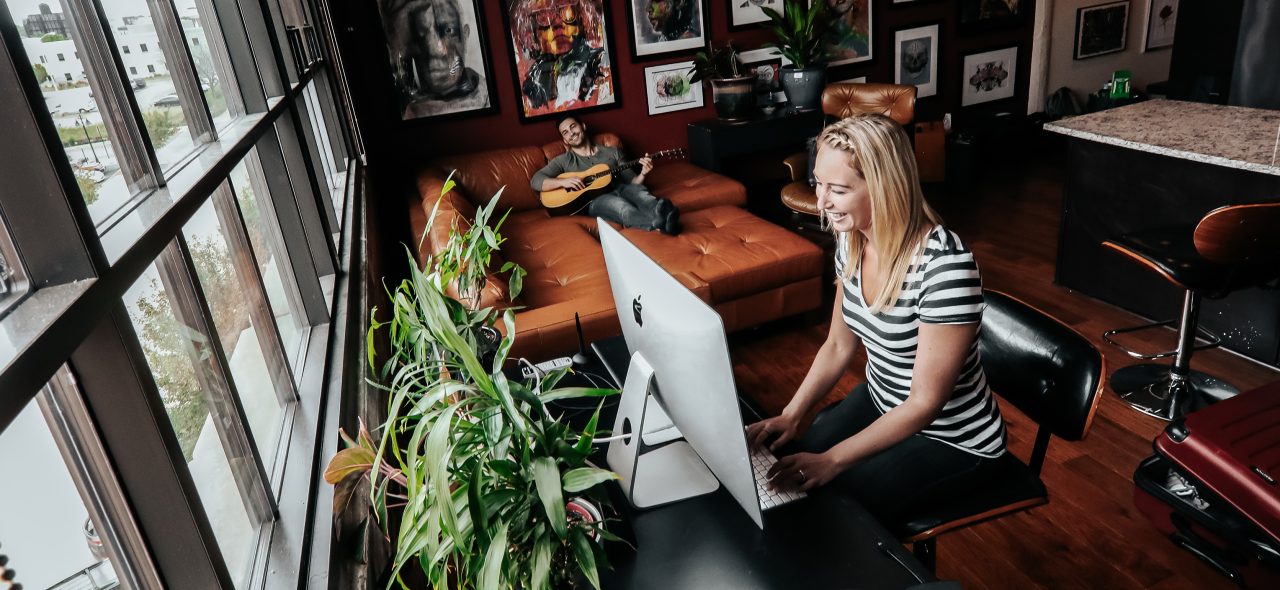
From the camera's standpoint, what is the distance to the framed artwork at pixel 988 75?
20.2 ft

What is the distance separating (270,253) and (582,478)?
4.66 ft

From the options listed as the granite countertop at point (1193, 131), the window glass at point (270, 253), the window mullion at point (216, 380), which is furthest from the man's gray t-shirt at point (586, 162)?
the window mullion at point (216, 380)

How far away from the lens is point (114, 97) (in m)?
1.14

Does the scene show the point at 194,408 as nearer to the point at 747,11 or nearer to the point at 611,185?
the point at 611,185

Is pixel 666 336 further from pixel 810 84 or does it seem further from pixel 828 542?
pixel 810 84

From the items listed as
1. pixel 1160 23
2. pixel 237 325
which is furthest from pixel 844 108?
pixel 237 325

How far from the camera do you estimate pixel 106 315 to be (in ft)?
2.71

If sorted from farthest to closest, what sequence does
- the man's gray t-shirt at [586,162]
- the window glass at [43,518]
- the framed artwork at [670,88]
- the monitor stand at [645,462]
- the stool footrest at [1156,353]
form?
the framed artwork at [670,88]
the man's gray t-shirt at [586,162]
the stool footrest at [1156,353]
the monitor stand at [645,462]
the window glass at [43,518]

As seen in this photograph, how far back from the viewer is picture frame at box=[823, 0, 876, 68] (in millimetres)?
5648

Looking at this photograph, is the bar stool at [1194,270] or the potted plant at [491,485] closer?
the potted plant at [491,485]

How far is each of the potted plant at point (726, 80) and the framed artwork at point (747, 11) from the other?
8.2 inches

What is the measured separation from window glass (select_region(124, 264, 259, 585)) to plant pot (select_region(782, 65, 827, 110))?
4.69m

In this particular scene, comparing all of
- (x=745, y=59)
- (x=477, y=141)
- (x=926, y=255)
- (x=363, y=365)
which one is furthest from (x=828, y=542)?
(x=745, y=59)

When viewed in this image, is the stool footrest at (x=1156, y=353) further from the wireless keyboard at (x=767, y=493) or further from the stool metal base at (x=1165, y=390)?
the wireless keyboard at (x=767, y=493)
